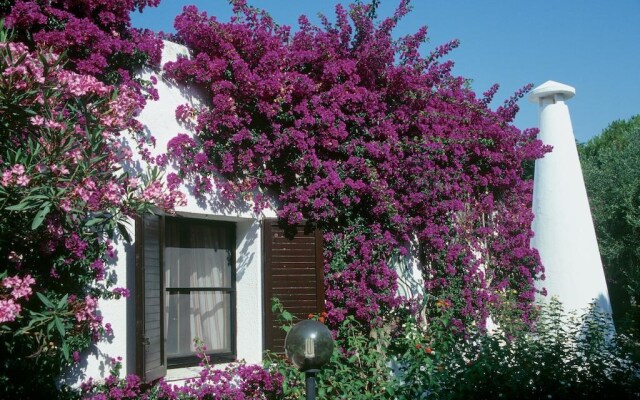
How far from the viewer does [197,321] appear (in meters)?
7.55

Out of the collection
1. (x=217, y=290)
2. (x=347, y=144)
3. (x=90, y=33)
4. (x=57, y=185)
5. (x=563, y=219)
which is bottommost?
(x=217, y=290)

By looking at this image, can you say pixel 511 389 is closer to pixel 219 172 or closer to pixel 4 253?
pixel 219 172

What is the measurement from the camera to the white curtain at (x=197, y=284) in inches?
291

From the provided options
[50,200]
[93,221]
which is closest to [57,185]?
[50,200]

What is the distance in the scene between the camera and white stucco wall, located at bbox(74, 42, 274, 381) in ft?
21.1

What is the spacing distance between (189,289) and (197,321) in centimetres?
35

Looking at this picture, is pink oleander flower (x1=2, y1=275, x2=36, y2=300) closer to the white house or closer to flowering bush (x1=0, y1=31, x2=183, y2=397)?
flowering bush (x1=0, y1=31, x2=183, y2=397)

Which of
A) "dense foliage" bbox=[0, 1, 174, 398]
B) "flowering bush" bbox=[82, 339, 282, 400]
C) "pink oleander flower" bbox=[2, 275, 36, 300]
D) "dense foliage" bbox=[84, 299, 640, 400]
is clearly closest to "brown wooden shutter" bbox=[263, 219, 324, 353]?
"dense foliage" bbox=[84, 299, 640, 400]

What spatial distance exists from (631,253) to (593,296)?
8048mm

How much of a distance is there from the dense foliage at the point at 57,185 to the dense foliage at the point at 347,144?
1.09 metres

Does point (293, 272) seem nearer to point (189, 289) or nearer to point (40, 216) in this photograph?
point (189, 289)

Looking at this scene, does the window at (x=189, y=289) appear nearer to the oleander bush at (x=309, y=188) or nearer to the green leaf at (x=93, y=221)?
the oleander bush at (x=309, y=188)

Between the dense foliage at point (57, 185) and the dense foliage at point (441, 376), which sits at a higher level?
the dense foliage at point (57, 185)

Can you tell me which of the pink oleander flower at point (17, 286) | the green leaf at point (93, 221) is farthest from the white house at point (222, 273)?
the pink oleander flower at point (17, 286)
